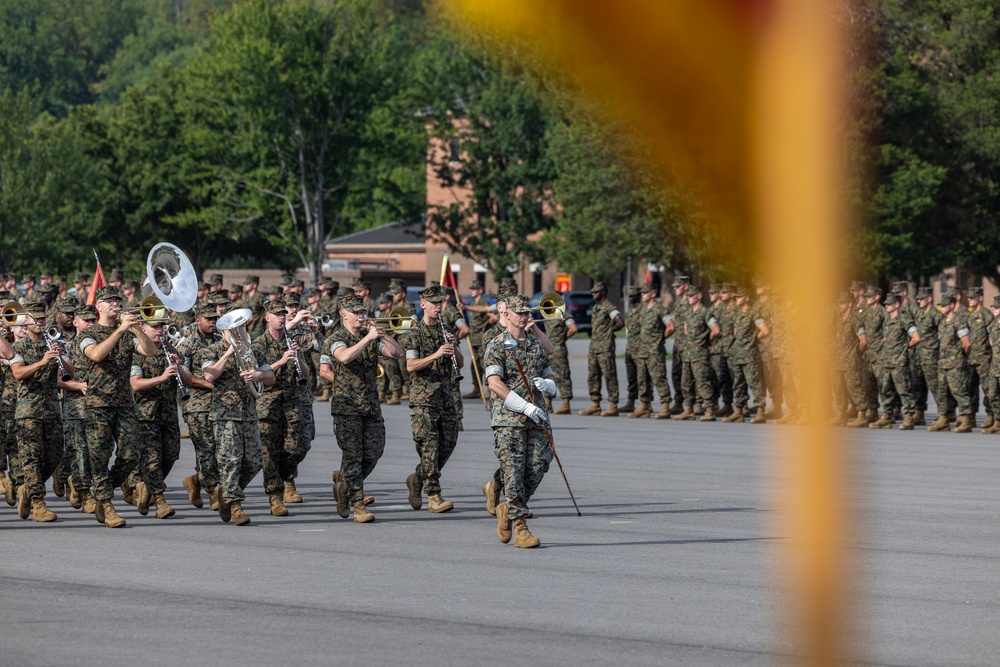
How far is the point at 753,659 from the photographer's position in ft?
23.1

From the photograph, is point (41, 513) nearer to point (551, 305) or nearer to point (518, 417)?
point (518, 417)

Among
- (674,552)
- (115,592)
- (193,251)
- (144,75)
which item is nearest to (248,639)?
(115,592)

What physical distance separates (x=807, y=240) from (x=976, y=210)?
41.3 meters

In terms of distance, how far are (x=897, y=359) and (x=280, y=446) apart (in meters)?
12.0

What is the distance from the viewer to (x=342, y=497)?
12.4 m

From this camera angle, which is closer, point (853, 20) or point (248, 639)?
point (853, 20)

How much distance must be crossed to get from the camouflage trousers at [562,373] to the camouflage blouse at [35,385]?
12.8 meters

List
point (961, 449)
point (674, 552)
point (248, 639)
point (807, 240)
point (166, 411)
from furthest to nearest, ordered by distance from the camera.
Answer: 1. point (961, 449)
2. point (166, 411)
3. point (674, 552)
4. point (248, 639)
5. point (807, 240)

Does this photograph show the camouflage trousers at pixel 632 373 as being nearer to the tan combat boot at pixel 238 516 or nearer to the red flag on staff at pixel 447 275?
the red flag on staff at pixel 447 275

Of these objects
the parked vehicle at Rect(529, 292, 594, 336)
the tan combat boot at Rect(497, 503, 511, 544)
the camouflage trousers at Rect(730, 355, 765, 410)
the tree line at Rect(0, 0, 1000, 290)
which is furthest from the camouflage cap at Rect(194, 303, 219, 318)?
the parked vehicle at Rect(529, 292, 594, 336)

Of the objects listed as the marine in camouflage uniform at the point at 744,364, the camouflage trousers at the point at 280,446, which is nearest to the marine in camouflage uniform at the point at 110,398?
the camouflage trousers at the point at 280,446

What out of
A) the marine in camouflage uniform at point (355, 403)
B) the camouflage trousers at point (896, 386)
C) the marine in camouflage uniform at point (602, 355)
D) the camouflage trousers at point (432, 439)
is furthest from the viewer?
the marine in camouflage uniform at point (602, 355)

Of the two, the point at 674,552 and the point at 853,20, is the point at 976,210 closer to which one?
the point at 674,552

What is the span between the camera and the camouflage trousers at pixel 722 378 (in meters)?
23.4
